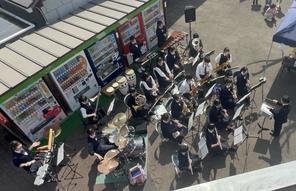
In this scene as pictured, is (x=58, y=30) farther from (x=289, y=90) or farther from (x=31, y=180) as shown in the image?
(x=289, y=90)

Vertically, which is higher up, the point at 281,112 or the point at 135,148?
the point at 281,112

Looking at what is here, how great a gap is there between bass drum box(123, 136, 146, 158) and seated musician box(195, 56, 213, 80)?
172 inches

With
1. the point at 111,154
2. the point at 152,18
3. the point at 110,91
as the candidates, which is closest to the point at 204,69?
the point at 110,91

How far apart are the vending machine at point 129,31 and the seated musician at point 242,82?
21.3 ft

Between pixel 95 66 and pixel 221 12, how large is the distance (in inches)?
397

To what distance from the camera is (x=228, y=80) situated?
13.7 m

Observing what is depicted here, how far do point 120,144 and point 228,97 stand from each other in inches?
201

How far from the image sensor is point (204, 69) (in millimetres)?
14766

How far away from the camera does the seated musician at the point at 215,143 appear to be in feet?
38.4

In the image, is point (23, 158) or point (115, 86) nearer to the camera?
point (23, 158)

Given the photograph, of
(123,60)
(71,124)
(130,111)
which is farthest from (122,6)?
(71,124)

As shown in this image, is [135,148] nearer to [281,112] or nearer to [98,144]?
[98,144]

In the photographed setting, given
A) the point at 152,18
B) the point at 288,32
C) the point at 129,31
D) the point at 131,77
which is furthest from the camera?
the point at 152,18

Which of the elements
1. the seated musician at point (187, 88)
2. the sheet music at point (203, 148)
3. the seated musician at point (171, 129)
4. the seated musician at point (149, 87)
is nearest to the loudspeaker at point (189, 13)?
the seated musician at point (187, 88)
